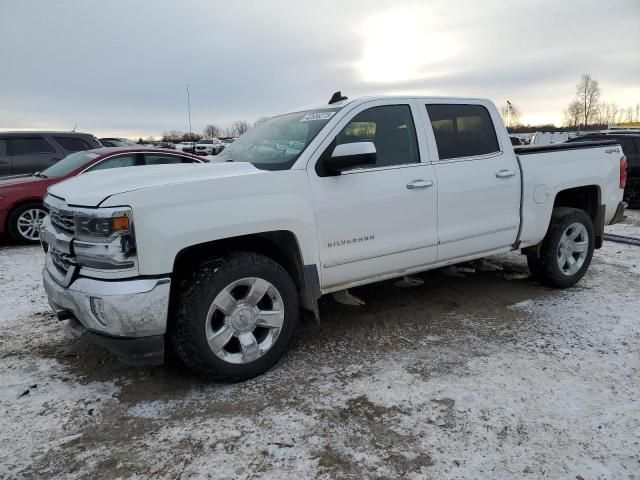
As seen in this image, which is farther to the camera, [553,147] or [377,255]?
[553,147]

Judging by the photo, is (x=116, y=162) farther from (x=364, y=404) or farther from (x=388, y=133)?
(x=364, y=404)

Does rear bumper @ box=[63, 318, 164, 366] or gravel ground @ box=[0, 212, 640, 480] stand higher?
rear bumper @ box=[63, 318, 164, 366]

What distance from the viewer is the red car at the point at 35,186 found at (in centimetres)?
753

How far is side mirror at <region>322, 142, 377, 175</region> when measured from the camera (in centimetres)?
332

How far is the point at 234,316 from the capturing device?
10.4ft

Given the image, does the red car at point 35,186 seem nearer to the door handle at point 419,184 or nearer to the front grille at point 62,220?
the front grille at point 62,220

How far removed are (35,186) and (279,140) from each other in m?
5.58

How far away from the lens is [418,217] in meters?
3.88

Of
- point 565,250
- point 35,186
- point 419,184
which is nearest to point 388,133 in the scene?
point 419,184

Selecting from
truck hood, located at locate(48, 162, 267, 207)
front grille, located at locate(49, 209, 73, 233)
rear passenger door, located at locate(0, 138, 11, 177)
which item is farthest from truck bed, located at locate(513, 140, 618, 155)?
rear passenger door, located at locate(0, 138, 11, 177)

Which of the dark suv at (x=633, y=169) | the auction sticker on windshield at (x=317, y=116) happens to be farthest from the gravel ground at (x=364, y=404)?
the dark suv at (x=633, y=169)

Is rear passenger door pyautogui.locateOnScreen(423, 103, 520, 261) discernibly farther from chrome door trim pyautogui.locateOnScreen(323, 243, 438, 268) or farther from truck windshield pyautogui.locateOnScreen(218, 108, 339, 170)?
truck windshield pyautogui.locateOnScreen(218, 108, 339, 170)

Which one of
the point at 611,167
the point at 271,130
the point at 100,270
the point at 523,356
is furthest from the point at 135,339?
the point at 611,167

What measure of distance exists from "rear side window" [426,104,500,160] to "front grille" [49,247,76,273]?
9.52 feet
